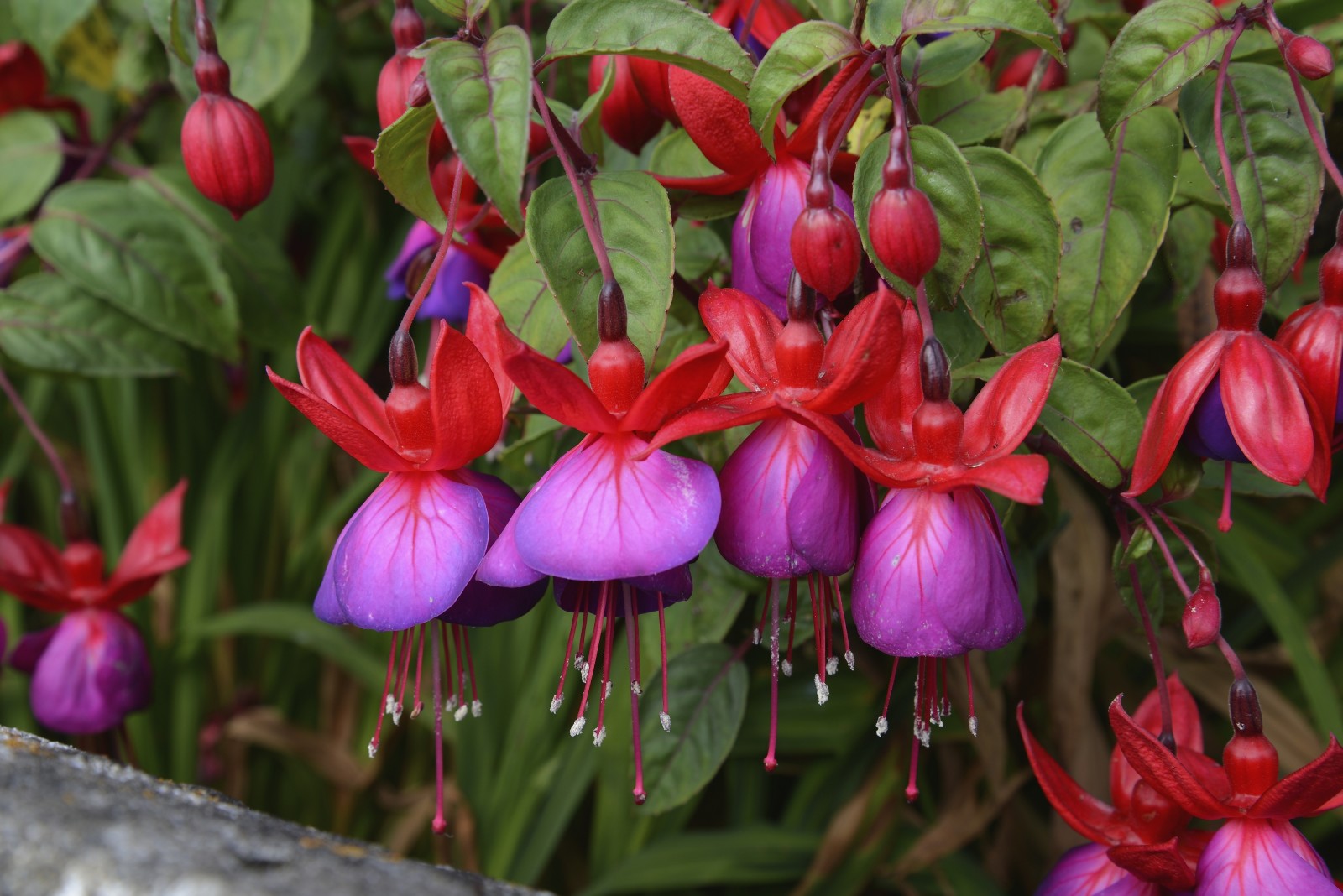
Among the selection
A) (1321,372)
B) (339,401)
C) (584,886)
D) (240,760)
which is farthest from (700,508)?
(240,760)

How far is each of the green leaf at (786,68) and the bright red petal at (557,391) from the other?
134mm

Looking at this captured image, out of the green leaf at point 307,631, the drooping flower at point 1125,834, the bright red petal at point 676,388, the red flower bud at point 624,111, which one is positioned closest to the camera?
the bright red petal at point 676,388

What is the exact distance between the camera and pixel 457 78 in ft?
1.43

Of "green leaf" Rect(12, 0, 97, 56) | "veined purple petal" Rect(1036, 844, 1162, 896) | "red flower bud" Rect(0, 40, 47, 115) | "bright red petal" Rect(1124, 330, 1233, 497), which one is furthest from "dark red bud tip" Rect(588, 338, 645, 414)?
"red flower bud" Rect(0, 40, 47, 115)

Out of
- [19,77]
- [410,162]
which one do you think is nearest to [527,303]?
[410,162]

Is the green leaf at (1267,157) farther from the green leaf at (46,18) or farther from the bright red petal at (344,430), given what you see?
the green leaf at (46,18)

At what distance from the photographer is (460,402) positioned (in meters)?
0.44

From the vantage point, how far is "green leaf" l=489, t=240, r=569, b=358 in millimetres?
550

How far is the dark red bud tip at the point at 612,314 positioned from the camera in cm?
43

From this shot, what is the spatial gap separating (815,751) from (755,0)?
0.74m

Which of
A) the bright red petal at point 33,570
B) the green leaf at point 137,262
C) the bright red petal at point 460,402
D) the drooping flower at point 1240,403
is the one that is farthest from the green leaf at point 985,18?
the bright red petal at point 33,570

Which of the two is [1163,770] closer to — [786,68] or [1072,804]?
[1072,804]

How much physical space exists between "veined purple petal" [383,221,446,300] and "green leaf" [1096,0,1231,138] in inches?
15.0

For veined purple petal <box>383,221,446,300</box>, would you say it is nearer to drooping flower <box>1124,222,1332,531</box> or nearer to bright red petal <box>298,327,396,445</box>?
bright red petal <box>298,327,396,445</box>
